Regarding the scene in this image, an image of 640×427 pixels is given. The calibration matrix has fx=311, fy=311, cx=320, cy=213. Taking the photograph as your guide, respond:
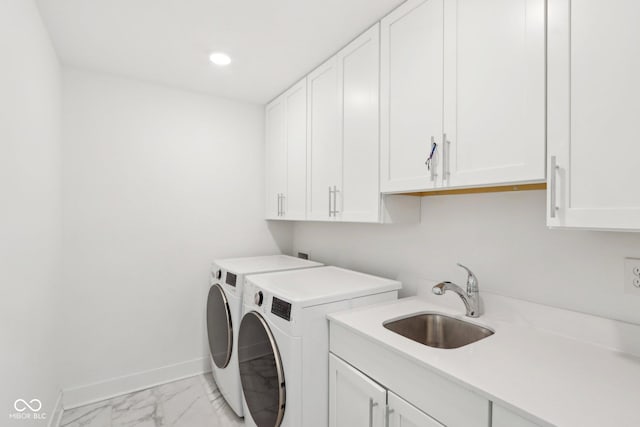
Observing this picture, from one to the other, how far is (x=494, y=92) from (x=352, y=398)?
4.36 ft

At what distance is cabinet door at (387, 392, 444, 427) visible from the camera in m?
1.01

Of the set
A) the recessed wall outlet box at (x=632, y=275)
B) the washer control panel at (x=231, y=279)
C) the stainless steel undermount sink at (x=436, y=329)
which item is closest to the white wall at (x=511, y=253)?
the recessed wall outlet box at (x=632, y=275)

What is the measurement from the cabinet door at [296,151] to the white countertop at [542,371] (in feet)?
3.89

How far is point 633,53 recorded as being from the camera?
811 mm

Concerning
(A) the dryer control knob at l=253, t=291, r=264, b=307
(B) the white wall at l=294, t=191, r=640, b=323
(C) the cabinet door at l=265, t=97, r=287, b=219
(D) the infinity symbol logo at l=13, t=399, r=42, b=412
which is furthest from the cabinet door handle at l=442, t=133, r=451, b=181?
(D) the infinity symbol logo at l=13, t=399, r=42, b=412

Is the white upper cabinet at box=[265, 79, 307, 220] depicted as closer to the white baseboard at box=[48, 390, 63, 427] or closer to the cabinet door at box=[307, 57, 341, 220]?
the cabinet door at box=[307, 57, 341, 220]

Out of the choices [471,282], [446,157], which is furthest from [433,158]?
[471,282]

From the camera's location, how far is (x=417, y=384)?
1.05 m

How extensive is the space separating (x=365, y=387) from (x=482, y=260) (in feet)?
2.60

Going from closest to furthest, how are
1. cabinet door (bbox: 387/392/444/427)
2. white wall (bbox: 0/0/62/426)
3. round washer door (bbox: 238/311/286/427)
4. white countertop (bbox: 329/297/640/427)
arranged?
white countertop (bbox: 329/297/640/427), cabinet door (bbox: 387/392/444/427), white wall (bbox: 0/0/62/426), round washer door (bbox: 238/311/286/427)

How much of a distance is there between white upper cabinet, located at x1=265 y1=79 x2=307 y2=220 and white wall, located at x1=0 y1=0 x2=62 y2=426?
4.85ft

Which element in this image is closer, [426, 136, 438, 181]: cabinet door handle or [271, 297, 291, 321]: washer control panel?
[426, 136, 438, 181]: cabinet door handle

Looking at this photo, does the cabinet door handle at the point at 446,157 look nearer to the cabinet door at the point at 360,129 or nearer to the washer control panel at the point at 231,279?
the cabinet door at the point at 360,129

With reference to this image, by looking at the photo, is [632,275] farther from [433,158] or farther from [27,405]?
[27,405]
